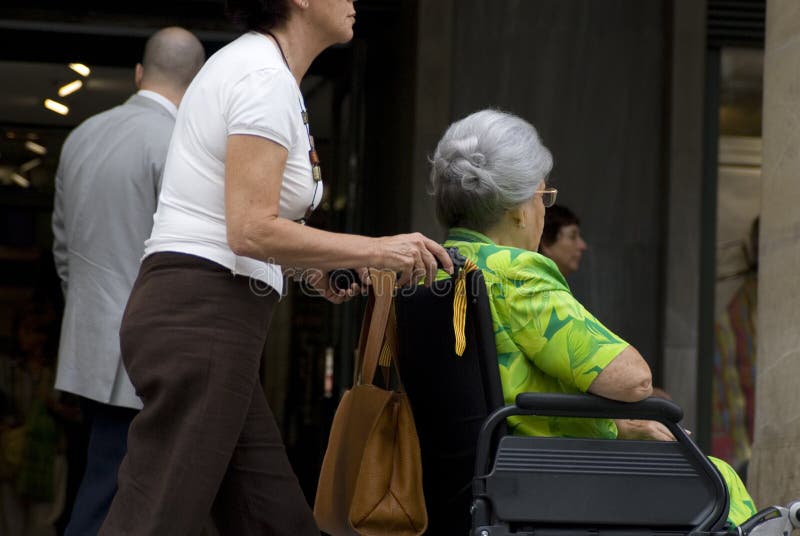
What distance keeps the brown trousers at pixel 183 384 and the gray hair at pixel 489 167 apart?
61 centimetres

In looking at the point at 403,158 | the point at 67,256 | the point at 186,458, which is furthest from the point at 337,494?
the point at 403,158

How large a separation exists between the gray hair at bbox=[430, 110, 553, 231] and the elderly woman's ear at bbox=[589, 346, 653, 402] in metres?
0.51

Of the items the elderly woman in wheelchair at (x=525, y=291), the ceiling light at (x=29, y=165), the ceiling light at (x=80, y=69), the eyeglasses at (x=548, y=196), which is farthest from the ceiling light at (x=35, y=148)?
the eyeglasses at (x=548, y=196)

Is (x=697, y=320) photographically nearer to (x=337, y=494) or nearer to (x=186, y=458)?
(x=337, y=494)

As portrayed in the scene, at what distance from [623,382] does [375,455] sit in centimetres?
59

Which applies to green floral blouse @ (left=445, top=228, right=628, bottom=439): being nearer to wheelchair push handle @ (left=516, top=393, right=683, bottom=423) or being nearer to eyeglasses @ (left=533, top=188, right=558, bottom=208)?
wheelchair push handle @ (left=516, top=393, right=683, bottom=423)

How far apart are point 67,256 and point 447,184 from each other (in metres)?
1.88

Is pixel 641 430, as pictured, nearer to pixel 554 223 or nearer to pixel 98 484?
pixel 98 484

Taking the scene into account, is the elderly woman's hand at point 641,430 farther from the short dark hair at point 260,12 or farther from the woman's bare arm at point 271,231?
the short dark hair at point 260,12

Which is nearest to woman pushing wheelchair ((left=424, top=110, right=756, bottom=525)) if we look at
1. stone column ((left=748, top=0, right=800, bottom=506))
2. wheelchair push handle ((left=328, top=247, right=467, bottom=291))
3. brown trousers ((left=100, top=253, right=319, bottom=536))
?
wheelchair push handle ((left=328, top=247, right=467, bottom=291))

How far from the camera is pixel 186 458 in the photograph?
3051 mm

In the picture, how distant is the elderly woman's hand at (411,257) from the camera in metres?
3.04

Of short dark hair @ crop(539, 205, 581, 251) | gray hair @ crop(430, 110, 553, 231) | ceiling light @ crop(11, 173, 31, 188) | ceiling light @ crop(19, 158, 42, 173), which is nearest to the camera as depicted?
gray hair @ crop(430, 110, 553, 231)

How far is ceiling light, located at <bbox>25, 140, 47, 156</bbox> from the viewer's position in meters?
10.1
